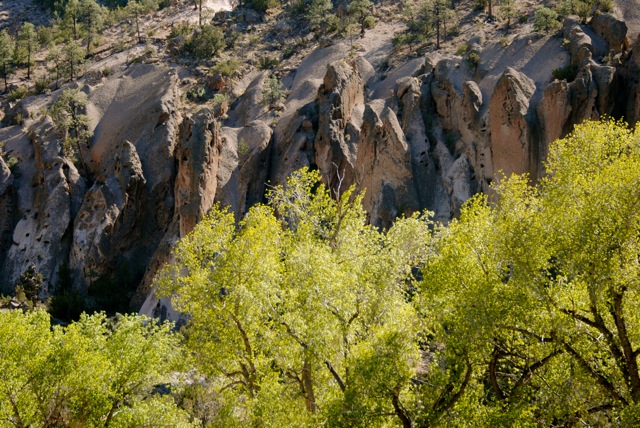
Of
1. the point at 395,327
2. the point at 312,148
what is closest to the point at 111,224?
the point at 312,148

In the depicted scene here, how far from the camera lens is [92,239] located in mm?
47938

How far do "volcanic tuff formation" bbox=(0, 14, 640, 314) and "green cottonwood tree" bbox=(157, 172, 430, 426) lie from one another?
65.1 feet

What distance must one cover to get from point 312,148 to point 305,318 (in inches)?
1210

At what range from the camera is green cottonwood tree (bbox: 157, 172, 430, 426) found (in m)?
14.2

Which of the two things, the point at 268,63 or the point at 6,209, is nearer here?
the point at 6,209

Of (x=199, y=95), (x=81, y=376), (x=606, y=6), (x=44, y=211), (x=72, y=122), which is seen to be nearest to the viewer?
(x=81, y=376)

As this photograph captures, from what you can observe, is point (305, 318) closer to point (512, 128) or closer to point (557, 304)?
point (557, 304)

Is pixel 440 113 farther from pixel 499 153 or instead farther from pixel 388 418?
pixel 388 418

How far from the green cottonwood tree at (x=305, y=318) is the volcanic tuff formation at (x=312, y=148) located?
65.1 feet

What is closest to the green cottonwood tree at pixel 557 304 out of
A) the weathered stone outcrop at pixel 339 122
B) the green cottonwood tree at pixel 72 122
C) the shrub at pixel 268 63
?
the weathered stone outcrop at pixel 339 122

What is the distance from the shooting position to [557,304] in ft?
45.2

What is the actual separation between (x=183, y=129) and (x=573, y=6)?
36.8 m

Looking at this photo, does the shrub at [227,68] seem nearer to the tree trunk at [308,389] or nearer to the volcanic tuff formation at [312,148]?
the volcanic tuff formation at [312,148]

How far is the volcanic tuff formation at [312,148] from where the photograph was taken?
38.9 m
